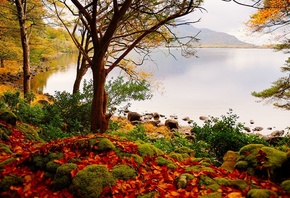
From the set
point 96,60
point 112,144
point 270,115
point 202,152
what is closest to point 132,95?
point 96,60

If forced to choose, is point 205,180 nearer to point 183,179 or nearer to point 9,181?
point 183,179

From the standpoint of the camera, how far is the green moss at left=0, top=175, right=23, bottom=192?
307 cm

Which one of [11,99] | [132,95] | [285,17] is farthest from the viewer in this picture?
[285,17]

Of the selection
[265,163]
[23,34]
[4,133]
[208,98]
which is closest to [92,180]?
[265,163]

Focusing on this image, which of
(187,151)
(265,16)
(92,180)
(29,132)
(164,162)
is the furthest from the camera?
(265,16)

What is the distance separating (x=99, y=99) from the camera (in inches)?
260

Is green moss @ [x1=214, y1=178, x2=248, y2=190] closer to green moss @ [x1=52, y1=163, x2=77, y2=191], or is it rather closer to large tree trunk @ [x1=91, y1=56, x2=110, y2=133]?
green moss @ [x1=52, y1=163, x2=77, y2=191]

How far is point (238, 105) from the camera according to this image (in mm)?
22188

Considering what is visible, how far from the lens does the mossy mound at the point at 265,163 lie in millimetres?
3703

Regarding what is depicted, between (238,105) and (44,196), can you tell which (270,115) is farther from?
(44,196)

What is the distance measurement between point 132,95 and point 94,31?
450cm

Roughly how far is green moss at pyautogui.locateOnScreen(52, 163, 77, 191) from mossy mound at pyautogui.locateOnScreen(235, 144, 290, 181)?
2668 millimetres

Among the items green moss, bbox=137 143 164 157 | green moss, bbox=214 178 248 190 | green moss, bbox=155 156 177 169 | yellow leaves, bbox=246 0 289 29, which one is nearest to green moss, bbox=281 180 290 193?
green moss, bbox=214 178 248 190

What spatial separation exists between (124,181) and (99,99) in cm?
367
